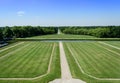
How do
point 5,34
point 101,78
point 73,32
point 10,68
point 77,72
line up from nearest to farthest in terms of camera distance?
point 101,78, point 77,72, point 10,68, point 5,34, point 73,32

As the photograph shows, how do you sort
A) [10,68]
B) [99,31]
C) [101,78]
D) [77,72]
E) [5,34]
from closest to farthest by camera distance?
[101,78]
[77,72]
[10,68]
[5,34]
[99,31]

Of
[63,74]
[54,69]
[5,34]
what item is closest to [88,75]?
[63,74]

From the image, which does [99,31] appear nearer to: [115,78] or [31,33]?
[31,33]

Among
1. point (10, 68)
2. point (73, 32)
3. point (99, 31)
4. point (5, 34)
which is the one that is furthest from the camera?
point (73, 32)

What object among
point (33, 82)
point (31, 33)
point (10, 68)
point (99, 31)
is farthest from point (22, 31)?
point (33, 82)

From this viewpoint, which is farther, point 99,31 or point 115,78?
point 99,31

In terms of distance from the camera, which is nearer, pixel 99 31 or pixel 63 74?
pixel 63 74

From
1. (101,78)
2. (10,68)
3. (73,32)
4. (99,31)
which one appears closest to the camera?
(101,78)

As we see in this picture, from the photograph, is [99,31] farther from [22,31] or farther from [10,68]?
[10,68]

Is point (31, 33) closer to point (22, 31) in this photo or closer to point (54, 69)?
point (22, 31)
